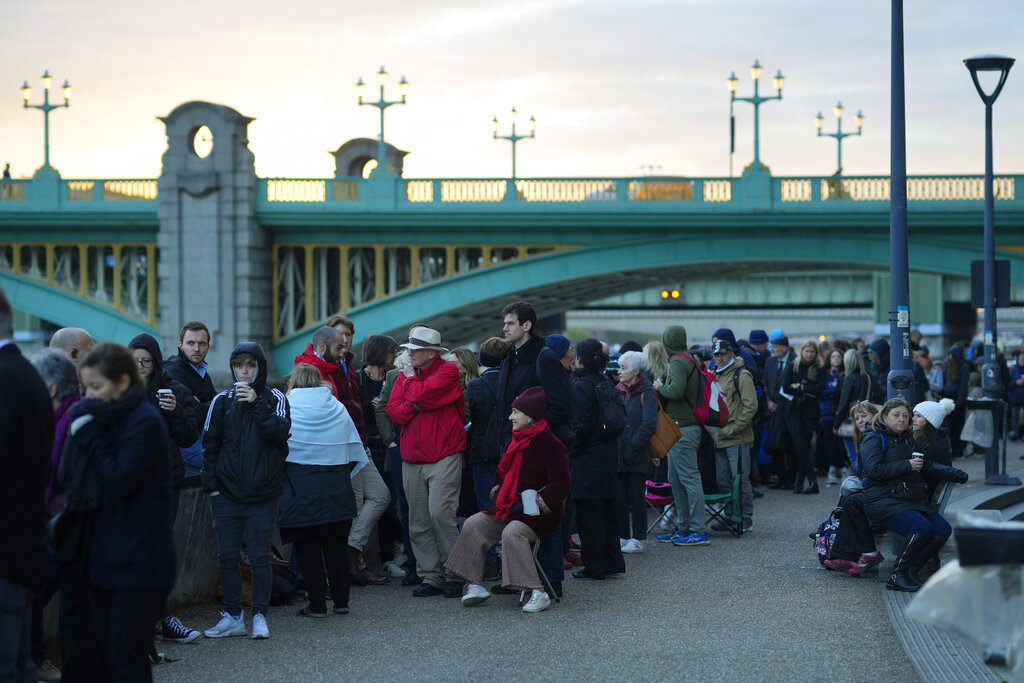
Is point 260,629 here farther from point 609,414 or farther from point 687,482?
point 687,482

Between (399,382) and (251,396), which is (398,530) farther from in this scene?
(251,396)

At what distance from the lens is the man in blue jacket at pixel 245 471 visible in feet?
26.6

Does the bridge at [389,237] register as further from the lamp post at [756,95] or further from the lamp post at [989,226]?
the lamp post at [989,226]

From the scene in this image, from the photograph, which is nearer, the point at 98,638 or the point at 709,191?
the point at 98,638

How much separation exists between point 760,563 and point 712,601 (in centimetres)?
169

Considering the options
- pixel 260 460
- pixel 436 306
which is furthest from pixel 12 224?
pixel 260 460

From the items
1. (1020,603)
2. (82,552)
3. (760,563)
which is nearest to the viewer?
(1020,603)

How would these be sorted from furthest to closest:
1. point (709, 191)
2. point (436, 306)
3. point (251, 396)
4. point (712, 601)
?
point (436, 306), point (709, 191), point (712, 601), point (251, 396)

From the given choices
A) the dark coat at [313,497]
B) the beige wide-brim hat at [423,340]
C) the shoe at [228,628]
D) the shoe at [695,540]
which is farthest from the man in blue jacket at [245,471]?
the shoe at [695,540]

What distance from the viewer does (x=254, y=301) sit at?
3484cm

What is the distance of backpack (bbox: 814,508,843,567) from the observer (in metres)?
10.2

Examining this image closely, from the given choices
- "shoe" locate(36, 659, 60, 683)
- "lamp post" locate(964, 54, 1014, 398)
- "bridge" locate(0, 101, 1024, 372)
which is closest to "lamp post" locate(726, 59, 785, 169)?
"bridge" locate(0, 101, 1024, 372)

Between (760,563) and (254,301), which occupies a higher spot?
(254,301)

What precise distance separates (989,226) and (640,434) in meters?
7.01
